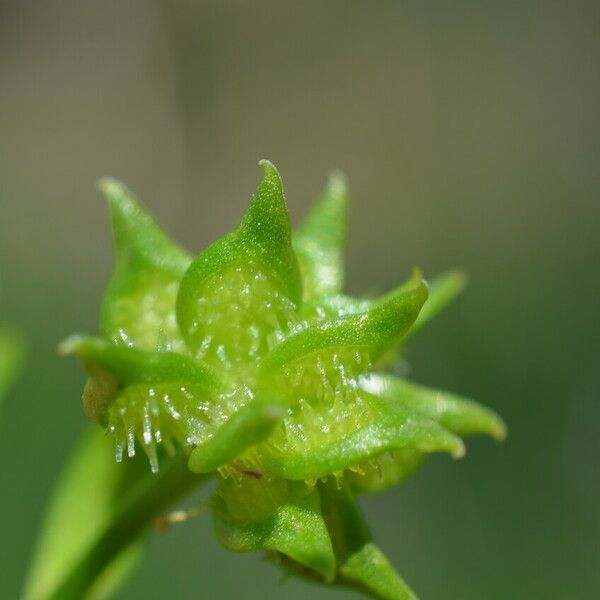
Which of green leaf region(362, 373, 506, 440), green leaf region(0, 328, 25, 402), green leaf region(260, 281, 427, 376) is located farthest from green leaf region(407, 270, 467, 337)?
green leaf region(0, 328, 25, 402)

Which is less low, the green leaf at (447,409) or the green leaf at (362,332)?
the green leaf at (362,332)

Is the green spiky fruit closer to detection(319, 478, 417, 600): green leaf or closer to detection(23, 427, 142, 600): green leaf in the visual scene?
detection(319, 478, 417, 600): green leaf

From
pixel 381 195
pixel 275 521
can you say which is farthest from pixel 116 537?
pixel 381 195

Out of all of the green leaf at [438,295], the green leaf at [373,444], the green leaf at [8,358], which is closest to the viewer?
the green leaf at [373,444]

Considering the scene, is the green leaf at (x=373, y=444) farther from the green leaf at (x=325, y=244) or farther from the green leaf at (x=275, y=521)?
the green leaf at (x=325, y=244)

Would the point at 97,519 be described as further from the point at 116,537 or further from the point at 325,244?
the point at 325,244

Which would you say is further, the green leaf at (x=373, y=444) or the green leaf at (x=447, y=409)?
the green leaf at (x=447, y=409)

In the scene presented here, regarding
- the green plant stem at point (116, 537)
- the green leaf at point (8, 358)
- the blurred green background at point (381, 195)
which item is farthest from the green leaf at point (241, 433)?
the blurred green background at point (381, 195)
